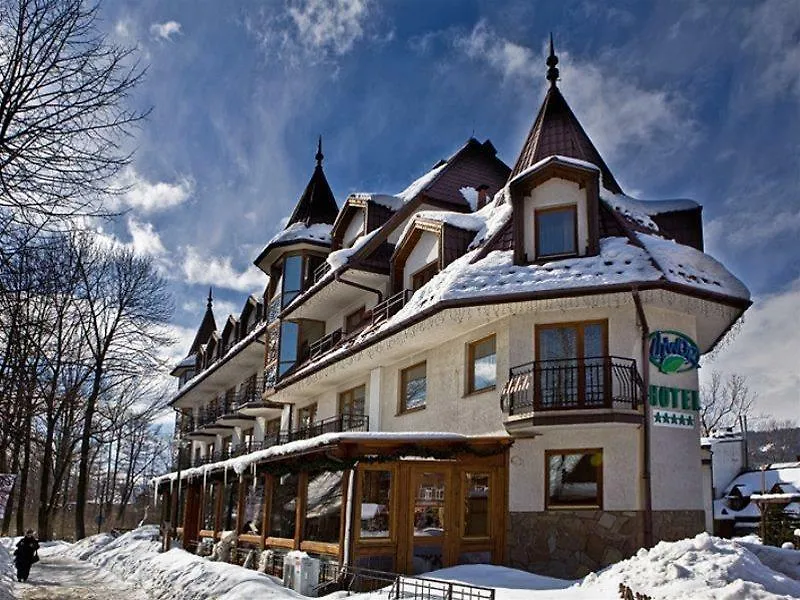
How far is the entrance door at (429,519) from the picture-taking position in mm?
14914

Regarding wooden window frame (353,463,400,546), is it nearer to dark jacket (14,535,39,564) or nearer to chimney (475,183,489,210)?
chimney (475,183,489,210)

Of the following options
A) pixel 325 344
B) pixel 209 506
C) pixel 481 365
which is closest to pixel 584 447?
pixel 481 365

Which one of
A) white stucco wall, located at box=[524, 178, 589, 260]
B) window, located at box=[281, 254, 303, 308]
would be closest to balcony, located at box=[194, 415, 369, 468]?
window, located at box=[281, 254, 303, 308]

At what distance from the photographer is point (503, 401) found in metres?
15.4

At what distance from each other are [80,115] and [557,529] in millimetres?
11283

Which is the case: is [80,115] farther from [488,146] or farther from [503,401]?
[488,146]

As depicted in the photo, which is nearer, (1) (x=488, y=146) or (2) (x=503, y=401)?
(2) (x=503, y=401)

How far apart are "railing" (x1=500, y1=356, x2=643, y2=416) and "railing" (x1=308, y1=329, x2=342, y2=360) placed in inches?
378

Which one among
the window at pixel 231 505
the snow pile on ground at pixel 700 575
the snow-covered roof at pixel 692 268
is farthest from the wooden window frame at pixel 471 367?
the window at pixel 231 505

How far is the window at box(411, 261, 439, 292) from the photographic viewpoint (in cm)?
1945

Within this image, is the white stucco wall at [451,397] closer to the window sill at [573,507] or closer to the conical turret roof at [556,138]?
the window sill at [573,507]

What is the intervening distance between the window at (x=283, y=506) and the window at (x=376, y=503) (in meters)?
3.29

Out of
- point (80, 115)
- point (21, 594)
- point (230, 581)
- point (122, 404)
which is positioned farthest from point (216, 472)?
point (122, 404)

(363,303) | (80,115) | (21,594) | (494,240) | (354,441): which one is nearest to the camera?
(80,115)
